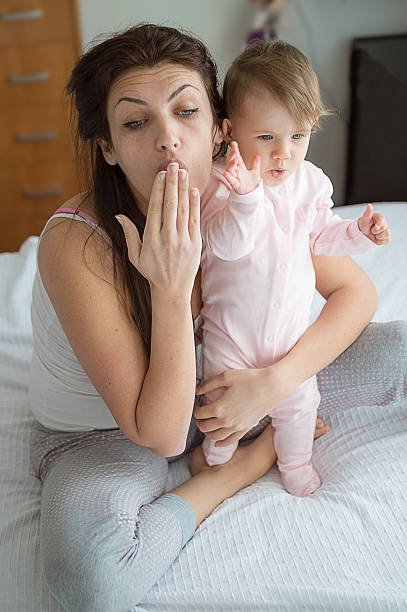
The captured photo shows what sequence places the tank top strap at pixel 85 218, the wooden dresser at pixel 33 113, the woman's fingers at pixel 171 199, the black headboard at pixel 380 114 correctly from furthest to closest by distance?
the wooden dresser at pixel 33 113 < the black headboard at pixel 380 114 < the tank top strap at pixel 85 218 < the woman's fingers at pixel 171 199

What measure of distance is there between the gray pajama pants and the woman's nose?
0.54 m

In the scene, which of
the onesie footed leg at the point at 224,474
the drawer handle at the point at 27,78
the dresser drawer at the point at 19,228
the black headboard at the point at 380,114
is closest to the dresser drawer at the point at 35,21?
the drawer handle at the point at 27,78

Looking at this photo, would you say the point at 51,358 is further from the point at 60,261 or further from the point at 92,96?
the point at 92,96

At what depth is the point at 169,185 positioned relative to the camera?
3.15 ft

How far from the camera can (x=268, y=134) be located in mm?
1068

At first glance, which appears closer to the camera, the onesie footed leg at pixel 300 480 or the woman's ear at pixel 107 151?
the woman's ear at pixel 107 151

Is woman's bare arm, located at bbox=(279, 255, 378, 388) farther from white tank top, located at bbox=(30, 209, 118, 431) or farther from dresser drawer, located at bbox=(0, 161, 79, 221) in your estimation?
dresser drawer, located at bbox=(0, 161, 79, 221)

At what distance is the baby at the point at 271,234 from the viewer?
105 cm

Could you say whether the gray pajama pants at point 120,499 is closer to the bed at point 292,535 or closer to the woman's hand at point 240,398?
the bed at point 292,535

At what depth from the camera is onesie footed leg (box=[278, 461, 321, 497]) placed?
120 cm

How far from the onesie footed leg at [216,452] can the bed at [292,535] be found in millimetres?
71

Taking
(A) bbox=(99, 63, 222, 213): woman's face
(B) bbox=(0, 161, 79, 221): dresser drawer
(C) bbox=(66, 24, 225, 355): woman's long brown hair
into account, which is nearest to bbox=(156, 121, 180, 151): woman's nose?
(A) bbox=(99, 63, 222, 213): woman's face

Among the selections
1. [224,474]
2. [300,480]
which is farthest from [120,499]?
[300,480]

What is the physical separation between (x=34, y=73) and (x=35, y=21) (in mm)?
197
